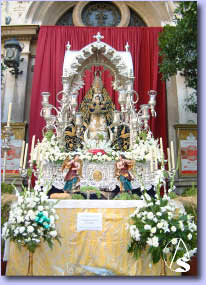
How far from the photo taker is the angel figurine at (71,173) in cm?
491

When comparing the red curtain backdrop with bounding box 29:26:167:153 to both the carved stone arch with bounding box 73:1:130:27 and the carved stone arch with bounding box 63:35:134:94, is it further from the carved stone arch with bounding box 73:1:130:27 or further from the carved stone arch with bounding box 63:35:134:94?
the carved stone arch with bounding box 63:35:134:94

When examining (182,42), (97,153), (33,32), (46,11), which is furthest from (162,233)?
(46,11)

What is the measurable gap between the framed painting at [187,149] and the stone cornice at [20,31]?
5.24 m

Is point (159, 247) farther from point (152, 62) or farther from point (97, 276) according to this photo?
point (152, 62)

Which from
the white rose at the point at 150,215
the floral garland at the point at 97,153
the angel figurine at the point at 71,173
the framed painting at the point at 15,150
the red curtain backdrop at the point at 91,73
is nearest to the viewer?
the white rose at the point at 150,215

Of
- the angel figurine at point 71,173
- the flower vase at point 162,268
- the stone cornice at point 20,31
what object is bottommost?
the flower vase at point 162,268

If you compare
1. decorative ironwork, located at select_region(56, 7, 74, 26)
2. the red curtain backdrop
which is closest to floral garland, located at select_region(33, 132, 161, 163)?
the red curtain backdrop

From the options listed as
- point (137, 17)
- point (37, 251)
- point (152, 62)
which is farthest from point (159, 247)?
point (137, 17)

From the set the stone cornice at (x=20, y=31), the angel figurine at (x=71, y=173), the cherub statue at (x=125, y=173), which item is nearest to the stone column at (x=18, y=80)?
the stone cornice at (x=20, y=31)

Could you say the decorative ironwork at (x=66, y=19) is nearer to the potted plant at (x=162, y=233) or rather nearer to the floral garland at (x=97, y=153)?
the floral garland at (x=97, y=153)

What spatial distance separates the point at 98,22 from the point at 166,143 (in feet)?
15.8

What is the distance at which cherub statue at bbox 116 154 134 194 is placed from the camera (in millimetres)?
4934

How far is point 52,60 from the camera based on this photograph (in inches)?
344

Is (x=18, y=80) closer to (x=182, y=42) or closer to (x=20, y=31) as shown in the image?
(x=20, y=31)
